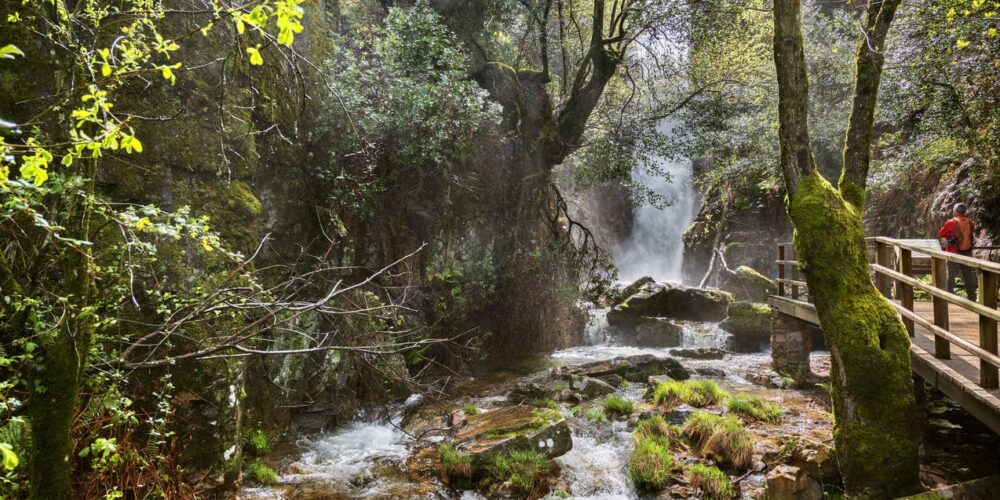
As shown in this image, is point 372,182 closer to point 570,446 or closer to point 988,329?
point 570,446

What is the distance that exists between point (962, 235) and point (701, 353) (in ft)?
20.3

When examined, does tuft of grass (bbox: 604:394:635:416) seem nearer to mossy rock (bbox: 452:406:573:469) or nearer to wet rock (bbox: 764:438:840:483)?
mossy rock (bbox: 452:406:573:469)

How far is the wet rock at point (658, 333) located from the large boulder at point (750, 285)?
14.3ft

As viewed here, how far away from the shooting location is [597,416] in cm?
798

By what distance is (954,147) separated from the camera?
9898 millimetres

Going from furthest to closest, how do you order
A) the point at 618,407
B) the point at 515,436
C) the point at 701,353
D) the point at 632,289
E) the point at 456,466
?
the point at 632,289
the point at 701,353
the point at 618,407
the point at 515,436
the point at 456,466

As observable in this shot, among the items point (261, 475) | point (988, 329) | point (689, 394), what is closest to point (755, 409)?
point (689, 394)

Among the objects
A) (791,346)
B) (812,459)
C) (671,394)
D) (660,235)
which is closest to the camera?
(812,459)

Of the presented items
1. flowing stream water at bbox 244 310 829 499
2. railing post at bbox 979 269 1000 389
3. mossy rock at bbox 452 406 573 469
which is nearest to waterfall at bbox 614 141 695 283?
flowing stream water at bbox 244 310 829 499

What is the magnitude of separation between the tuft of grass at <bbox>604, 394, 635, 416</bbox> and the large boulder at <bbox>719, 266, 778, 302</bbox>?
11054 mm

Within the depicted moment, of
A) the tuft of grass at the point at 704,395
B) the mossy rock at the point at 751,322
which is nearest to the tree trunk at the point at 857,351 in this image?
the tuft of grass at the point at 704,395

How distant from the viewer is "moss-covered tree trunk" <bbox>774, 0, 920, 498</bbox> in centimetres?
450

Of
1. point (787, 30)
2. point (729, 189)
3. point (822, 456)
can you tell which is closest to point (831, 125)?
point (729, 189)

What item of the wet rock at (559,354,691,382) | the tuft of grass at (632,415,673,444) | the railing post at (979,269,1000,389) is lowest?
the wet rock at (559,354,691,382)
